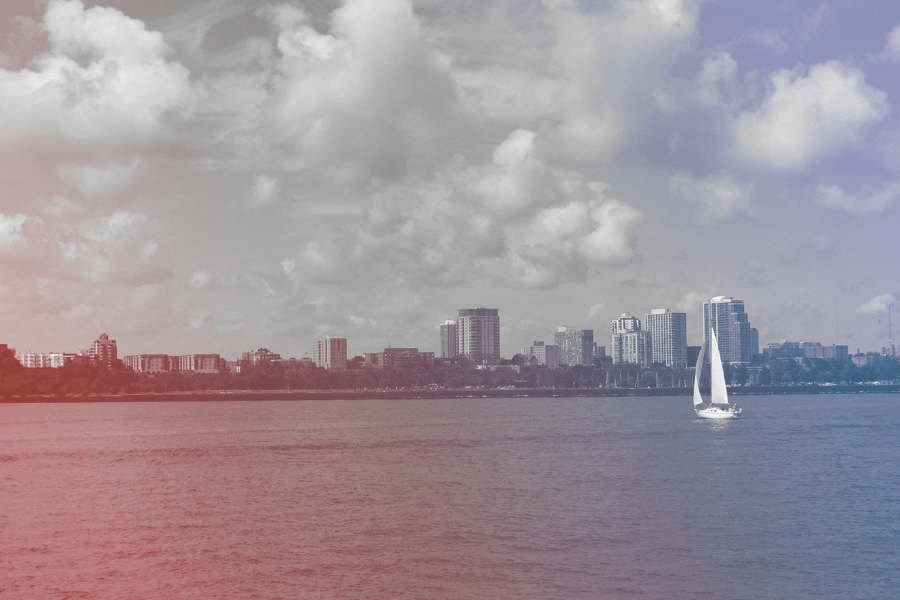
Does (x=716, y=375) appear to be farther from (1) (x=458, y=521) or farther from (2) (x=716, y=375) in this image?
(1) (x=458, y=521)

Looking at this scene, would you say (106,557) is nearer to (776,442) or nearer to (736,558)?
(736,558)

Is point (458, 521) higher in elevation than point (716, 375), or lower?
lower

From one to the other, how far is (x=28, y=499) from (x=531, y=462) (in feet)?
141

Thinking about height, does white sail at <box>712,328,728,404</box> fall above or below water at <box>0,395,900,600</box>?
above

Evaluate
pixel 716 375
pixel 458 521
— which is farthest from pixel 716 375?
pixel 458 521

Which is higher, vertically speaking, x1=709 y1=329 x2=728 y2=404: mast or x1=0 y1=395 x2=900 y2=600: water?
x1=709 y1=329 x2=728 y2=404: mast

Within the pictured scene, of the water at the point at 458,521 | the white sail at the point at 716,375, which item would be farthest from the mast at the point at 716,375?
the water at the point at 458,521

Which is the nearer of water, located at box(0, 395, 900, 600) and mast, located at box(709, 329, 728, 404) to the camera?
water, located at box(0, 395, 900, 600)

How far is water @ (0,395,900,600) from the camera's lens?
112 feet

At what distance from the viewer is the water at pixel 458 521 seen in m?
34.1

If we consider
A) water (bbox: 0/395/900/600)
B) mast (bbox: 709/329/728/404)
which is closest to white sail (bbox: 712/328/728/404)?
mast (bbox: 709/329/728/404)

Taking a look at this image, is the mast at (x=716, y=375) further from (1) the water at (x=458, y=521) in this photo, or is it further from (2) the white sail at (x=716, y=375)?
(1) the water at (x=458, y=521)

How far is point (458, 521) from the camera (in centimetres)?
4688

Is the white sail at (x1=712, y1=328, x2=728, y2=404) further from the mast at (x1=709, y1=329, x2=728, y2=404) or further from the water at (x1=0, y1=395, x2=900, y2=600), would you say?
the water at (x1=0, y1=395, x2=900, y2=600)
